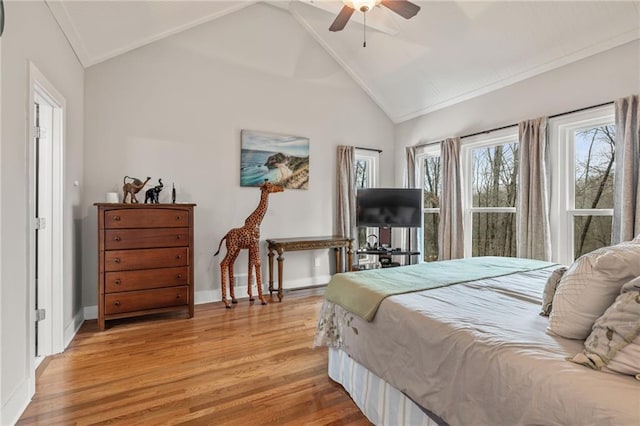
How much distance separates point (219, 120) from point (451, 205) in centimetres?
318

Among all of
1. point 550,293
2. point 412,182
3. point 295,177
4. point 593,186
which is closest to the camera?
point 550,293

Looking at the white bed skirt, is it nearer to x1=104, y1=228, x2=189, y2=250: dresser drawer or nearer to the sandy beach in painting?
x1=104, y1=228, x2=189, y2=250: dresser drawer

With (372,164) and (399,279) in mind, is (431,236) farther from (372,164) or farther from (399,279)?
(399,279)

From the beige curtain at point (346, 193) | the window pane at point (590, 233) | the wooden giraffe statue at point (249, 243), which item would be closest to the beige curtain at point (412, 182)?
the beige curtain at point (346, 193)

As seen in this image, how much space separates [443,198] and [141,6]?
397cm

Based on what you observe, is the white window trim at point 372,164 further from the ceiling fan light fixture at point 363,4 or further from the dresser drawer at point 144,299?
the dresser drawer at point 144,299

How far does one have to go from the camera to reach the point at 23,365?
1.83 meters

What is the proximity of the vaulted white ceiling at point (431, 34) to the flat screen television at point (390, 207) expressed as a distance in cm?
136

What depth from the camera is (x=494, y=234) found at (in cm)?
396

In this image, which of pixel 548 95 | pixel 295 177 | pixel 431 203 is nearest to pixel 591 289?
pixel 548 95

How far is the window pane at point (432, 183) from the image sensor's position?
4.69m

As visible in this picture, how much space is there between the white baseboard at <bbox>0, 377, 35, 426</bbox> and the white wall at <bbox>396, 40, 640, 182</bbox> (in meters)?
4.76

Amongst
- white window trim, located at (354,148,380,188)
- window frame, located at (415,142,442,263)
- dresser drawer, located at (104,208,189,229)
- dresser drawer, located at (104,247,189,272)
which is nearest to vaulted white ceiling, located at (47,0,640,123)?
window frame, located at (415,142,442,263)

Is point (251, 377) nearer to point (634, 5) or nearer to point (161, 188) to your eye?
→ point (161, 188)
